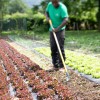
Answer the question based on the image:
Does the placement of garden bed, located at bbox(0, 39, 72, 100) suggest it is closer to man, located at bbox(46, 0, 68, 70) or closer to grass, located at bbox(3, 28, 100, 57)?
man, located at bbox(46, 0, 68, 70)

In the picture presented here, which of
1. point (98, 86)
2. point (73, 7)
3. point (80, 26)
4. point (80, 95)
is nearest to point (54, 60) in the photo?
point (98, 86)

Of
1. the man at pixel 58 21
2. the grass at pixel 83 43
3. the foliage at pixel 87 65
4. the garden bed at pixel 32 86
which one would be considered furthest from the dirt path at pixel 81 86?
the grass at pixel 83 43

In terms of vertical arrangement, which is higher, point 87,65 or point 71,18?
point 87,65

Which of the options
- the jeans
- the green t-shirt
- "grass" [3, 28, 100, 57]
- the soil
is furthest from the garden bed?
"grass" [3, 28, 100, 57]

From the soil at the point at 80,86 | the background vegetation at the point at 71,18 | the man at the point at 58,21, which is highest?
the man at the point at 58,21

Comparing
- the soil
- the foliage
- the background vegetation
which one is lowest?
the background vegetation

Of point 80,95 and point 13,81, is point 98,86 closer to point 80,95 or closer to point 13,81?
point 80,95

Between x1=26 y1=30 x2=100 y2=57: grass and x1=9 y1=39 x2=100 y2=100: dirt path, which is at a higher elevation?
x1=9 y1=39 x2=100 y2=100: dirt path

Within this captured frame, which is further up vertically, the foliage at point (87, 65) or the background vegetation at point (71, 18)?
the foliage at point (87, 65)

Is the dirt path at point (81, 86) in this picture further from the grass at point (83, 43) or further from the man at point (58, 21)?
the grass at point (83, 43)

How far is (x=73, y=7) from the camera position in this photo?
36219mm

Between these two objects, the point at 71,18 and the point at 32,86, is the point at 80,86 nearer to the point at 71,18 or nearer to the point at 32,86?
the point at 32,86

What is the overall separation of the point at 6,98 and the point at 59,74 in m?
2.71

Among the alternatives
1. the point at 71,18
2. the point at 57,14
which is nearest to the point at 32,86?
the point at 57,14
